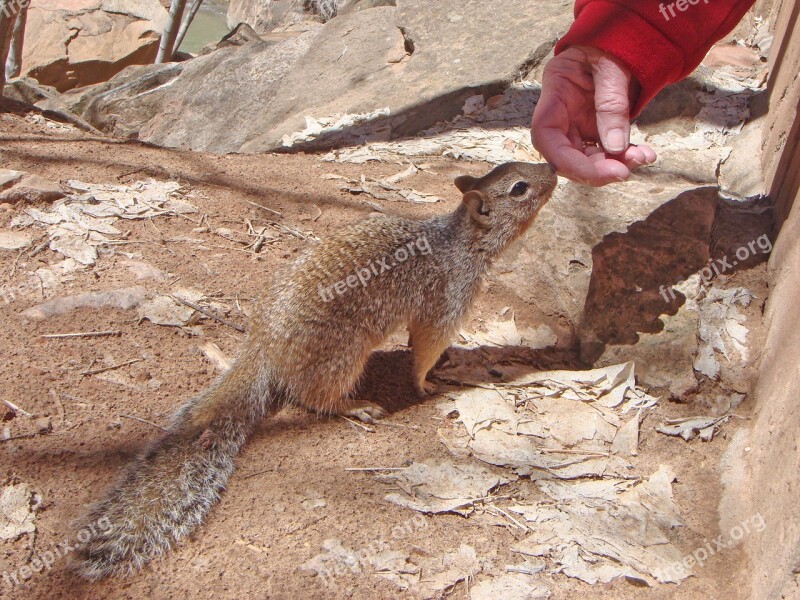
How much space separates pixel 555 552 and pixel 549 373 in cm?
138

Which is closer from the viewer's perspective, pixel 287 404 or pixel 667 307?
pixel 287 404

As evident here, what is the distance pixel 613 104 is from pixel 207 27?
1657cm

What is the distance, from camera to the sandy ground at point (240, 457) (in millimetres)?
2791

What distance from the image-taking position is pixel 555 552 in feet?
9.95

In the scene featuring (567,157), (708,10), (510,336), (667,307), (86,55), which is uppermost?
(708,10)

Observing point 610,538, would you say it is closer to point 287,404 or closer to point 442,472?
point 442,472

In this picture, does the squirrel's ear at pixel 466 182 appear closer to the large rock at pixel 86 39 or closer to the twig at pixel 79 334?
the twig at pixel 79 334

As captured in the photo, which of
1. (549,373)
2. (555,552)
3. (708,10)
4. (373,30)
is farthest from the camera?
(373,30)

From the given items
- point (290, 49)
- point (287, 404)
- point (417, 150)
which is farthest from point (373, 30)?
point (287, 404)

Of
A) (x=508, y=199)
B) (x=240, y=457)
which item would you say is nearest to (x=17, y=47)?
(x=508, y=199)

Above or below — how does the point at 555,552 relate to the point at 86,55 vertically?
above

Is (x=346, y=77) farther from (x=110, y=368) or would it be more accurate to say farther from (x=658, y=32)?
(x=110, y=368)

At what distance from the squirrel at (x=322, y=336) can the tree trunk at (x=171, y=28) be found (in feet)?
22.0

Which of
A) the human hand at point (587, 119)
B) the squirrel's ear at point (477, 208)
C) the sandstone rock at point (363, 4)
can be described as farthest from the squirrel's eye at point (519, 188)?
the sandstone rock at point (363, 4)
